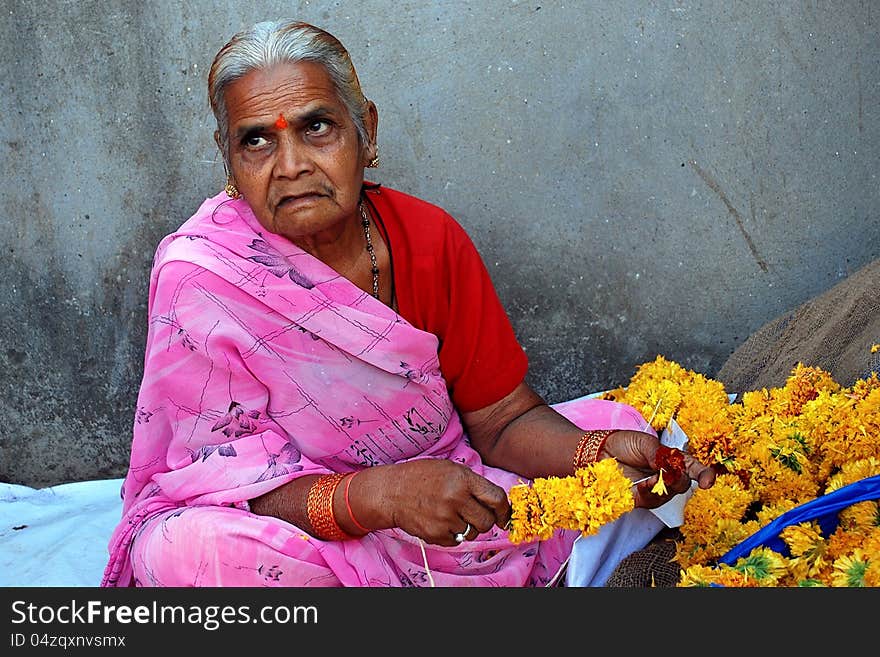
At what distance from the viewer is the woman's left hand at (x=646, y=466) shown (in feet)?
7.84

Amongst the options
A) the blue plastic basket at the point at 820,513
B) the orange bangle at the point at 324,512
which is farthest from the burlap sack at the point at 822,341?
the orange bangle at the point at 324,512

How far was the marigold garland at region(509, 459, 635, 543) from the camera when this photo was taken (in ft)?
6.98

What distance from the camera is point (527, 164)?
3.54 meters

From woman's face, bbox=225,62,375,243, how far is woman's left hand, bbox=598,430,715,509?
35.2 inches

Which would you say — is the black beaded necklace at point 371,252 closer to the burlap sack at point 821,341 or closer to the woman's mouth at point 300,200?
the woman's mouth at point 300,200

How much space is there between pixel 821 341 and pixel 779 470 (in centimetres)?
79

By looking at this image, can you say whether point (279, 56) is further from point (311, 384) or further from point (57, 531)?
point (57, 531)

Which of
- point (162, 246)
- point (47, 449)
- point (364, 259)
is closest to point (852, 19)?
point (364, 259)

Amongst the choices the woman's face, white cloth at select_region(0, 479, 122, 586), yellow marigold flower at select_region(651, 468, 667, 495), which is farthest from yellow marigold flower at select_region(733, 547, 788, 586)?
white cloth at select_region(0, 479, 122, 586)

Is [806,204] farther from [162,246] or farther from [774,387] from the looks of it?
[162,246]

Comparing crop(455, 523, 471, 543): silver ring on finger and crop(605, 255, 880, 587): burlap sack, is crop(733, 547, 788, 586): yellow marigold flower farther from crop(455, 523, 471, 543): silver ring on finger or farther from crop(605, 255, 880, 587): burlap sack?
crop(455, 523, 471, 543): silver ring on finger

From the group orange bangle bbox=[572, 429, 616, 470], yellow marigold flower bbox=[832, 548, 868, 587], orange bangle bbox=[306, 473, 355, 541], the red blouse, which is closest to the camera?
yellow marigold flower bbox=[832, 548, 868, 587]

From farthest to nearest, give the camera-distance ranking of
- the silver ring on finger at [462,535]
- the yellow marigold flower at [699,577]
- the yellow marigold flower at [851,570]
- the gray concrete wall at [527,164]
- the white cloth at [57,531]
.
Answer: the gray concrete wall at [527,164] < the white cloth at [57,531] < the silver ring on finger at [462,535] < the yellow marigold flower at [699,577] < the yellow marigold flower at [851,570]
